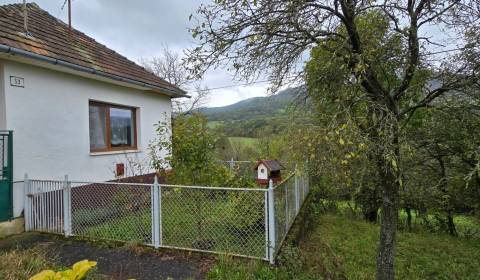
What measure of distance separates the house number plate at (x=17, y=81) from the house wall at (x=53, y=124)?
0.06 metres

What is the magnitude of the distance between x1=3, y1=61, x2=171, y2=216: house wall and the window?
253 mm

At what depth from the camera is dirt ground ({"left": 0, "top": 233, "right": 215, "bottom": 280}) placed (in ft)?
14.3

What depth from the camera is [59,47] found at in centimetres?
727

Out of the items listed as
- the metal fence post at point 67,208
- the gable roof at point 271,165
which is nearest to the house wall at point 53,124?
the metal fence post at point 67,208

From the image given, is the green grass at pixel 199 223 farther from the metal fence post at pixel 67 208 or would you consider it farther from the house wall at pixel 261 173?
the house wall at pixel 261 173

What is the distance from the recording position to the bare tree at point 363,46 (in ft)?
13.9

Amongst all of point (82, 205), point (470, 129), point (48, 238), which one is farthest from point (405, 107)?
point (48, 238)

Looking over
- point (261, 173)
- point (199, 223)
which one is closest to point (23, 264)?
point (199, 223)

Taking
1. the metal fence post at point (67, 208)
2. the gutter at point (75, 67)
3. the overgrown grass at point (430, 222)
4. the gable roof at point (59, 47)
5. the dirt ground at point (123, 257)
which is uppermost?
the gable roof at point (59, 47)

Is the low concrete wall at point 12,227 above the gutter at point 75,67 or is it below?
below

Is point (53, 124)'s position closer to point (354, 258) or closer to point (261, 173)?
point (261, 173)

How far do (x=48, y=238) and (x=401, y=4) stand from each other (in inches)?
294

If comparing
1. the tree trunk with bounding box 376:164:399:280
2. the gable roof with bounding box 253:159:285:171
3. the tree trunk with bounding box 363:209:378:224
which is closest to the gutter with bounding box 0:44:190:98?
the gable roof with bounding box 253:159:285:171

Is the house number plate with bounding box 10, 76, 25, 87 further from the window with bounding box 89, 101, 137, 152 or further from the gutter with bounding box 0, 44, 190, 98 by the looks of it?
the window with bounding box 89, 101, 137, 152
